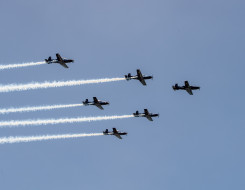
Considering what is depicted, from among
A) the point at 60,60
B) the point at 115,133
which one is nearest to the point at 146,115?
the point at 115,133

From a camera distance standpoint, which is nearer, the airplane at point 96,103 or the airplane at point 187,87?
the airplane at point 187,87

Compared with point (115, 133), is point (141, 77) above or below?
above

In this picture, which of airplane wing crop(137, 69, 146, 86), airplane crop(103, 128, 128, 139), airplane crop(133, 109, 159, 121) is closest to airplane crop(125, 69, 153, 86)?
airplane wing crop(137, 69, 146, 86)

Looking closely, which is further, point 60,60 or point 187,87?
point 187,87

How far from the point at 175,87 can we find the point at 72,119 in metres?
28.5

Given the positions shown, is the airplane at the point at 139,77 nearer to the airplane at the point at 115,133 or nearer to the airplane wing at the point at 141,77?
the airplane wing at the point at 141,77

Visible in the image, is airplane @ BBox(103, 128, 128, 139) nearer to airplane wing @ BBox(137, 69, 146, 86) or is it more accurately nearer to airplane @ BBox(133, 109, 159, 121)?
airplane @ BBox(133, 109, 159, 121)

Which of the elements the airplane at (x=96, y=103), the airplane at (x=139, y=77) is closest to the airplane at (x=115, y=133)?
the airplane at (x=96, y=103)

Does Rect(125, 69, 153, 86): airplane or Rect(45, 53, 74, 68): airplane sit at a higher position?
Rect(45, 53, 74, 68): airplane

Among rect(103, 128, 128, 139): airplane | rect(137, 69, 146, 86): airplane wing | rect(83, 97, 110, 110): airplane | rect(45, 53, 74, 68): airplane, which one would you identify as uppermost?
rect(45, 53, 74, 68): airplane

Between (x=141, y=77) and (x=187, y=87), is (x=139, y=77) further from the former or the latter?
(x=187, y=87)

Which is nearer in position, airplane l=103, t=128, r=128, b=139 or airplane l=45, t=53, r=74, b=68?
airplane l=45, t=53, r=74, b=68

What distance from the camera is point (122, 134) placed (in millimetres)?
150250

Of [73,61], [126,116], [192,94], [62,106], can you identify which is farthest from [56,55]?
[192,94]
